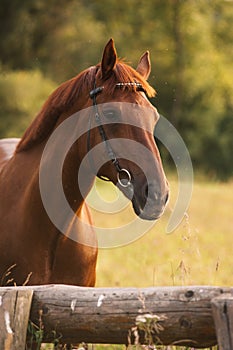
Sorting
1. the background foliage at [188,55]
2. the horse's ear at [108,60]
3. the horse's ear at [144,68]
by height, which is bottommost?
the horse's ear at [108,60]

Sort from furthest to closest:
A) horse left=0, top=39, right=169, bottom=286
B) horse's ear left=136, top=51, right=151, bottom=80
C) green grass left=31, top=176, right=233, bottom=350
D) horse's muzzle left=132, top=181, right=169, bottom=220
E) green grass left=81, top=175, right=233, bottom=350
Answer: green grass left=81, top=175, right=233, bottom=350 < green grass left=31, top=176, right=233, bottom=350 < horse's ear left=136, top=51, right=151, bottom=80 < horse left=0, top=39, right=169, bottom=286 < horse's muzzle left=132, top=181, right=169, bottom=220

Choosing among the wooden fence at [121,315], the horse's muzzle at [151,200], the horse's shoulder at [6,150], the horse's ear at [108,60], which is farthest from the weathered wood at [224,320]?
the horse's shoulder at [6,150]

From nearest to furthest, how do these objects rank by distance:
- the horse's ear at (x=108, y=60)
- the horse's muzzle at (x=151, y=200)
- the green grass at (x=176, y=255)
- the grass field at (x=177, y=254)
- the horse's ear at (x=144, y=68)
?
1. the horse's muzzle at (x=151, y=200)
2. the horse's ear at (x=108, y=60)
3. the horse's ear at (x=144, y=68)
4. the green grass at (x=176, y=255)
5. the grass field at (x=177, y=254)

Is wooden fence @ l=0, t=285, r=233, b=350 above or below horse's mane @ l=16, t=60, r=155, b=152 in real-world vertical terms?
below

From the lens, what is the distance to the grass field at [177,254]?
700 centimetres

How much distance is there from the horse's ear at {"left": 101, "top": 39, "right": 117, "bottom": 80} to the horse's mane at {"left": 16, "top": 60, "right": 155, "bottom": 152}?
0.11 feet

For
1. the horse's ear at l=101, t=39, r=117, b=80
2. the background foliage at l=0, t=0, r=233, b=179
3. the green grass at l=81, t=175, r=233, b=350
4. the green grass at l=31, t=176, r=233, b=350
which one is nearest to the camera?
the horse's ear at l=101, t=39, r=117, b=80

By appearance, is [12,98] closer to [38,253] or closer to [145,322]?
[38,253]

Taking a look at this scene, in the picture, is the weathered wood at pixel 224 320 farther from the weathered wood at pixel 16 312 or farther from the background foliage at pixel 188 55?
the background foliage at pixel 188 55

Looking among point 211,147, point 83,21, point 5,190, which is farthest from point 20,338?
point 211,147

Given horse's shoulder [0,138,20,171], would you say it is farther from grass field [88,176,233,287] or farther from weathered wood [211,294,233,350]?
weathered wood [211,294,233,350]

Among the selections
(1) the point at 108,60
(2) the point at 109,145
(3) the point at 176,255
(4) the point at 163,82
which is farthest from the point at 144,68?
(4) the point at 163,82

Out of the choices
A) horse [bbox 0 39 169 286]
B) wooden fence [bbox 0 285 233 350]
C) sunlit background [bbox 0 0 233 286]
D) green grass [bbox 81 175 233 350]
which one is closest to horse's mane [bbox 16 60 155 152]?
horse [bbox 0 39 169 286]

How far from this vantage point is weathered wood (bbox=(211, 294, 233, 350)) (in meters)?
3.12
